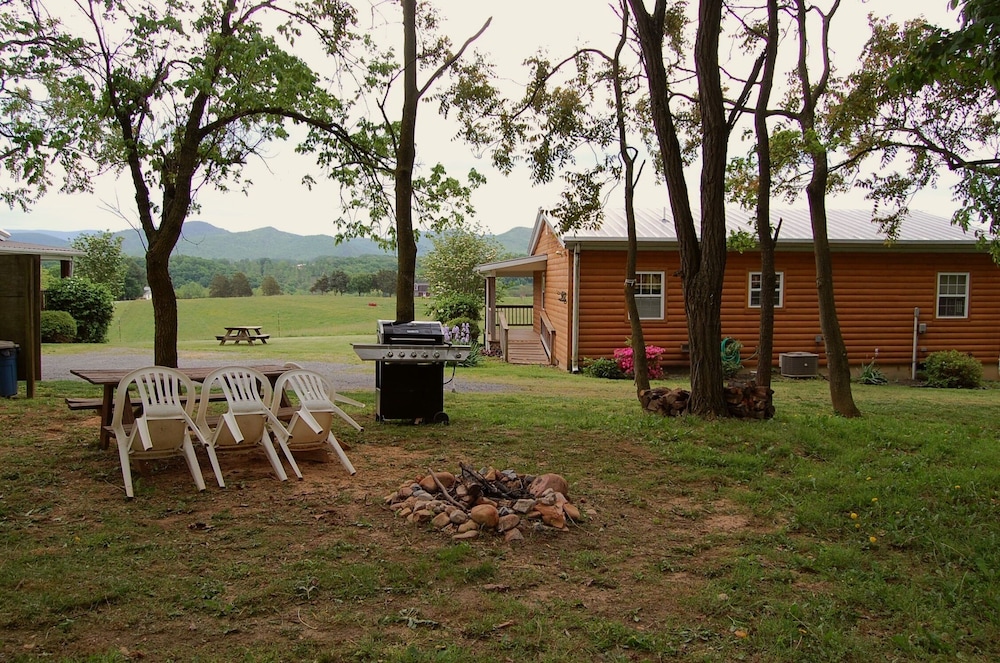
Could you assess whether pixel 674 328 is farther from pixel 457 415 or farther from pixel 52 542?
pixel 52 542

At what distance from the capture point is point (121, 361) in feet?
55.9

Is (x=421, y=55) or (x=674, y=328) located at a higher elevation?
(x=421, y=55)

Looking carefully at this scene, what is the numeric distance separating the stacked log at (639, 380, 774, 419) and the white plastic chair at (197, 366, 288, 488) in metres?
4.50

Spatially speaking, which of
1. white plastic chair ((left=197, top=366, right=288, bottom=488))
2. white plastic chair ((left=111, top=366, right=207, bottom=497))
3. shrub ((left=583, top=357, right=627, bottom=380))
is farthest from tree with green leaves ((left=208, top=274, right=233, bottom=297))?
white plastic chair ((left=111, top=366, right=207, bottom=497))

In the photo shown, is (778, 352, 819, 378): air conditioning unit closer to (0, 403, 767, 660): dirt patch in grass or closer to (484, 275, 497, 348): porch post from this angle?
(484, 275, 497, 348): porch post

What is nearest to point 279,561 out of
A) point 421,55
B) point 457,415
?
point 457,415

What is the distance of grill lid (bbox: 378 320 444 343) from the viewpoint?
7.16 m

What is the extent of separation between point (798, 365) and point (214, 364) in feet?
45.0

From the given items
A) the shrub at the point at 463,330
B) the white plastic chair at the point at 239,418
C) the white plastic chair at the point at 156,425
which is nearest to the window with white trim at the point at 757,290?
the shrub at the point at 463,330

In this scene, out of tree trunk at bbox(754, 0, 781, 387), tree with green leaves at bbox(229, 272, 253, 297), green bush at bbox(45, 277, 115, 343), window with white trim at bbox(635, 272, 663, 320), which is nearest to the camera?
tree trunk at bbox(754, 0, 781, 387)

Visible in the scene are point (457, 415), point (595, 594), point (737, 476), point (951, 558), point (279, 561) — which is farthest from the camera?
point (457, 415)

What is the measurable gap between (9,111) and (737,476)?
1208cm

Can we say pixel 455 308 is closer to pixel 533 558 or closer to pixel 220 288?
pixel 533 558

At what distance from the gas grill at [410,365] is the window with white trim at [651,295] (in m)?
10.5
